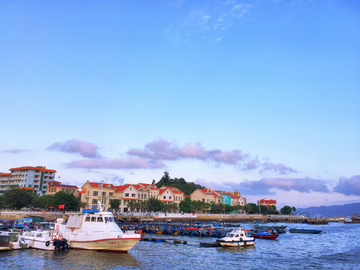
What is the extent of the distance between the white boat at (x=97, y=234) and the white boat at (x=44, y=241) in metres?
0.85

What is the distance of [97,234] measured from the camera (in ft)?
123

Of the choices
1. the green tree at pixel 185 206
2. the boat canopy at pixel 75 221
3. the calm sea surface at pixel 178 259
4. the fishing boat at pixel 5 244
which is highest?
the green tree at pixel 185 206

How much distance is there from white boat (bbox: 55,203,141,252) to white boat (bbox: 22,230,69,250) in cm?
85

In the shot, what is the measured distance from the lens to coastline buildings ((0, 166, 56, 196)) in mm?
135750

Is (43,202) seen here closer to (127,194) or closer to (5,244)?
(127,194)

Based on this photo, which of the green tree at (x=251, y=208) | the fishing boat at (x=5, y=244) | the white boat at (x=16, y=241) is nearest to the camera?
the fishing boat at (x=5, y=244)

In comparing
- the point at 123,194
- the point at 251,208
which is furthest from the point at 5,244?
the point at 251,208

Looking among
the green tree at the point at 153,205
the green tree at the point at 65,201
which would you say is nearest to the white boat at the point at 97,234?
the green tree at the point at 65,201

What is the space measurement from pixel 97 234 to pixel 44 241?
771 cm

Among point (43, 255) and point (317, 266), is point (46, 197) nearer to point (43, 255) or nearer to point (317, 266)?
point (43, 255)

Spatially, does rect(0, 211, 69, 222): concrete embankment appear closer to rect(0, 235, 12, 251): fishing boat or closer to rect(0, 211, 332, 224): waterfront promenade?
rect(0, 211, 332, 224): waterfront promenade

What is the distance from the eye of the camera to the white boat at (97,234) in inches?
1455

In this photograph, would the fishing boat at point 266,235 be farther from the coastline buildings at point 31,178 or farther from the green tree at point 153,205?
the coastline buildings at point 31,178

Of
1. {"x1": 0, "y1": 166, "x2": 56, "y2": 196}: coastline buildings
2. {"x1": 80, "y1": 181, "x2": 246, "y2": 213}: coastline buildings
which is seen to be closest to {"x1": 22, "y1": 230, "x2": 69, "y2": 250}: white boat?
{"x1": 80, "y1": 181, "x2": 246, "y2": 213}: coastline buildings
